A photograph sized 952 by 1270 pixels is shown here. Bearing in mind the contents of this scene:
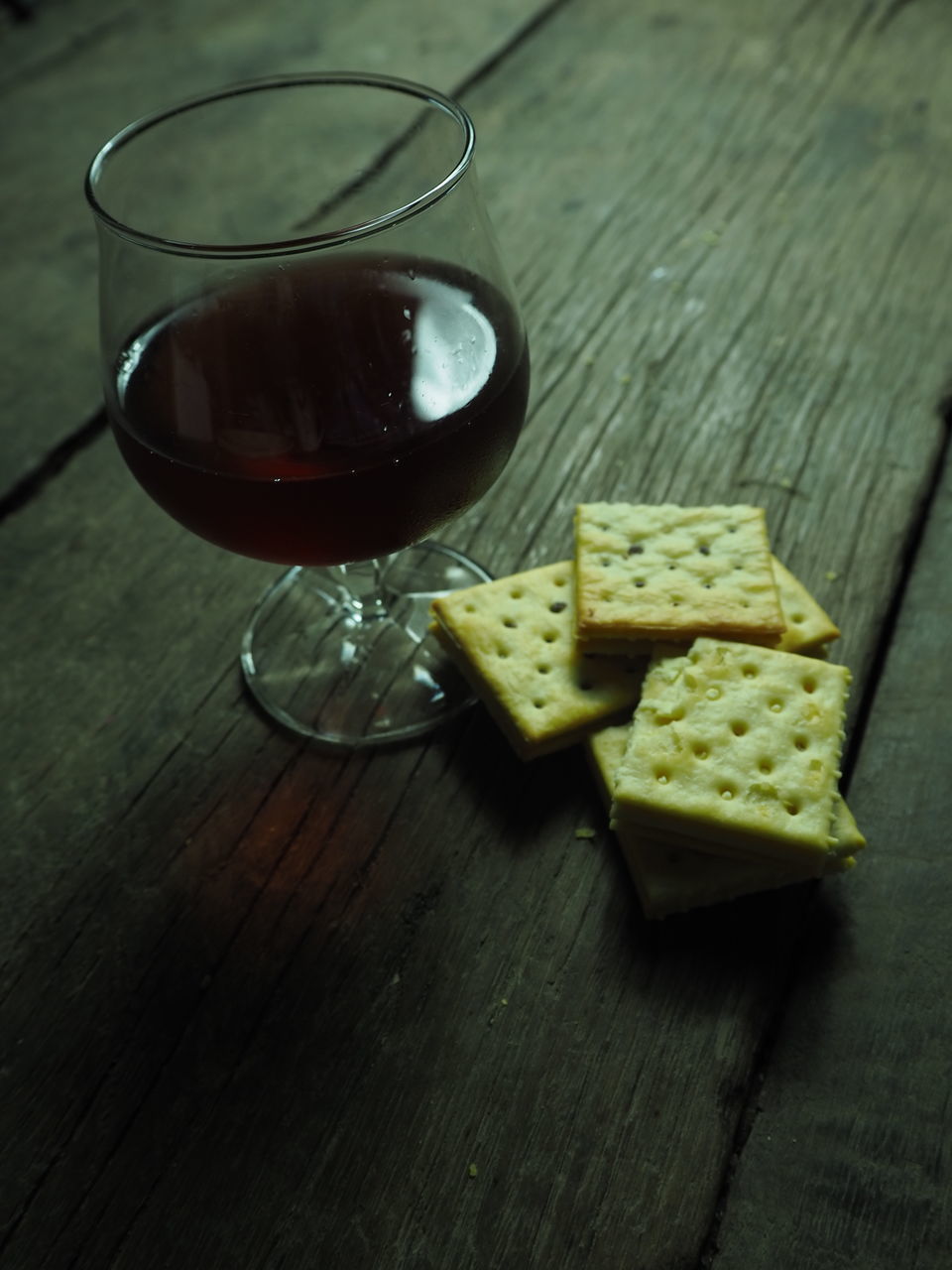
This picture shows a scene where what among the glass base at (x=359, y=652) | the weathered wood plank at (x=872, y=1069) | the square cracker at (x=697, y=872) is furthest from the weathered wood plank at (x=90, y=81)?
the weathered wood plank at (x=872, y=1069)

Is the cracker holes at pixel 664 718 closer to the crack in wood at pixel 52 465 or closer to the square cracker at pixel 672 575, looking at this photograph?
the square cracker at pixel 672 575

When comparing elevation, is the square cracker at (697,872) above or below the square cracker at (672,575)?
below

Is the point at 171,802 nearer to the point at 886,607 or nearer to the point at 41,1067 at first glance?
the point at 41,1067

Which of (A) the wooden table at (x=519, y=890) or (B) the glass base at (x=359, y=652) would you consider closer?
(A) the wooden table at (x=519, y=890)

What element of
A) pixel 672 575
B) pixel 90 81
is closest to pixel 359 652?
pixel 672 575

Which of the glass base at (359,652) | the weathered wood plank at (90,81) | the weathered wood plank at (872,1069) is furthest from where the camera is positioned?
the weathered wood plank at (90,81)

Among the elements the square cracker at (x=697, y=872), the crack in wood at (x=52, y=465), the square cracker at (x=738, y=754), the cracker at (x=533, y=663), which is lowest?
the crack in wood at (x=52, y=465)
